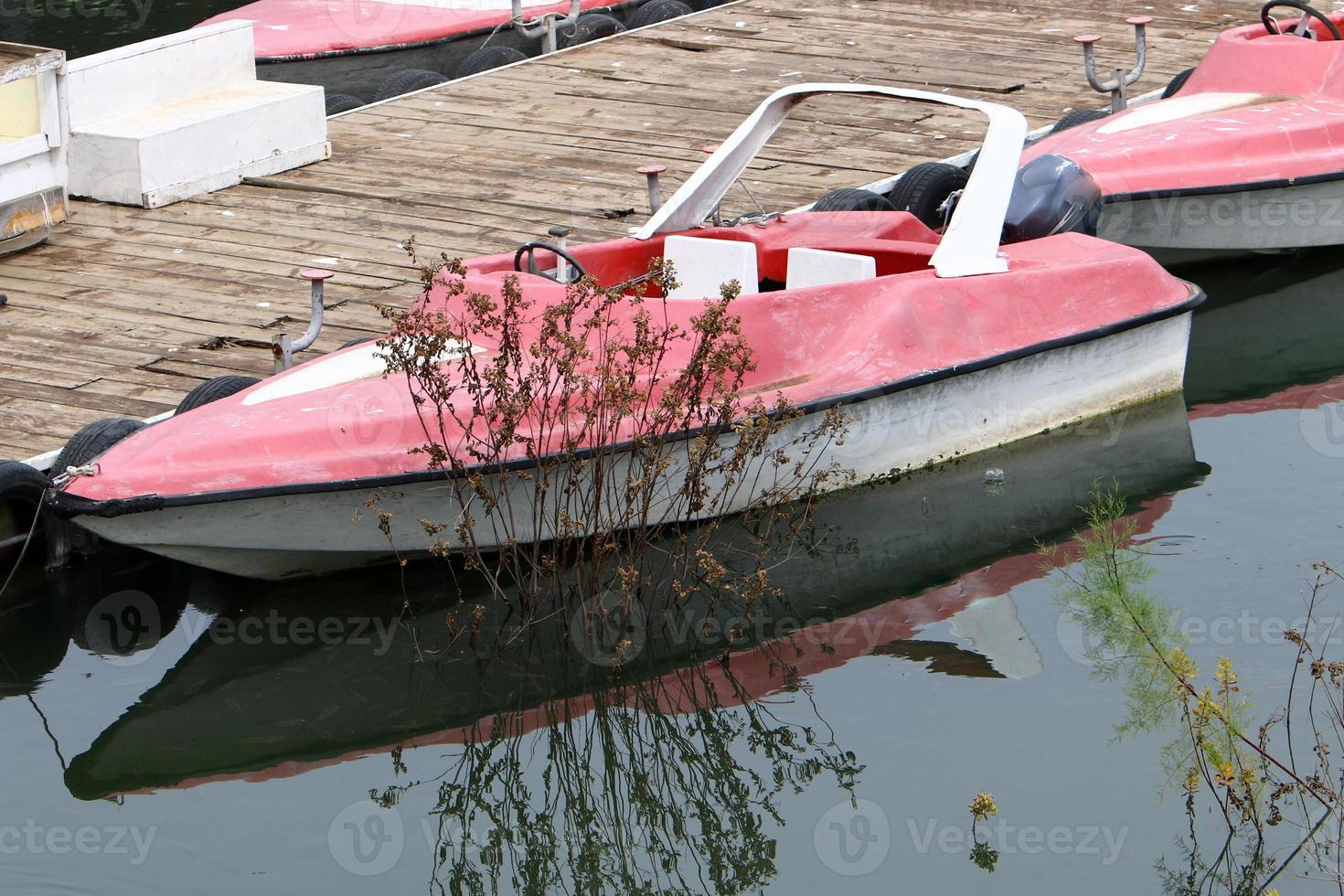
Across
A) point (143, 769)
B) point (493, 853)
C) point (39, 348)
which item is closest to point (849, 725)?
point (493, 853)

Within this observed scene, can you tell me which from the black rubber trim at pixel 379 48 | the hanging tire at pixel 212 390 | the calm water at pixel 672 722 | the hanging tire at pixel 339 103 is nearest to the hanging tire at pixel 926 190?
the calm water at pixel 672 722

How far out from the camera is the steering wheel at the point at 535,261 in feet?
24.6

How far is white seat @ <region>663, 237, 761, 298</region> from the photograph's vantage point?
322 inches

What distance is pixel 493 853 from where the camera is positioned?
582cm

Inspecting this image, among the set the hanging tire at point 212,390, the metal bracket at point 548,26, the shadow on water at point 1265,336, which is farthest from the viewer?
the metal bracket at point 548,26

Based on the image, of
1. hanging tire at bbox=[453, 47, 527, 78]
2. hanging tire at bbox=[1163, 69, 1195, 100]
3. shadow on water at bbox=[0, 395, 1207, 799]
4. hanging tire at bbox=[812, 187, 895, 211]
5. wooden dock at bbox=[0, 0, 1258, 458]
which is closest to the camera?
shadow on water at bbox=[0, 395, 1207, 799]

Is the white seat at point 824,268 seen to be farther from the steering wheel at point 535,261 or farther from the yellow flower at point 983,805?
the yellow flower at point 983,805

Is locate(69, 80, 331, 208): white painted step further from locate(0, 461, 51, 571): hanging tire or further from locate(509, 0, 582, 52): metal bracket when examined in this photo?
locate(0, 461, 51, 571): hanging tire

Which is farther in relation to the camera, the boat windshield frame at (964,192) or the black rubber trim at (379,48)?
the black rubber trim at (379,48)

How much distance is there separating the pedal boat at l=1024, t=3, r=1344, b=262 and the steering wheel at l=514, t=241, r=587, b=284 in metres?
3.06

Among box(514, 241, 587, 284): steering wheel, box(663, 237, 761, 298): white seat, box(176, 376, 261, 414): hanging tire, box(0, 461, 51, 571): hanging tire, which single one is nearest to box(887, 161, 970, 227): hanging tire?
box(663, 237, 761, 298): white seat

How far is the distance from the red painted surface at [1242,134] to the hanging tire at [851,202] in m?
0.86

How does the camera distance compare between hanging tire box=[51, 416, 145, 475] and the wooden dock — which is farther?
the wooden dock

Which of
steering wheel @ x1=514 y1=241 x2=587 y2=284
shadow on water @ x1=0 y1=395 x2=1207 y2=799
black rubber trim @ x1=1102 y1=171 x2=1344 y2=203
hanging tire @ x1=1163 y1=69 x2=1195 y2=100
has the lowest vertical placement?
shadow on water @ x1=0 y1=395 x2=1207 y2=799
